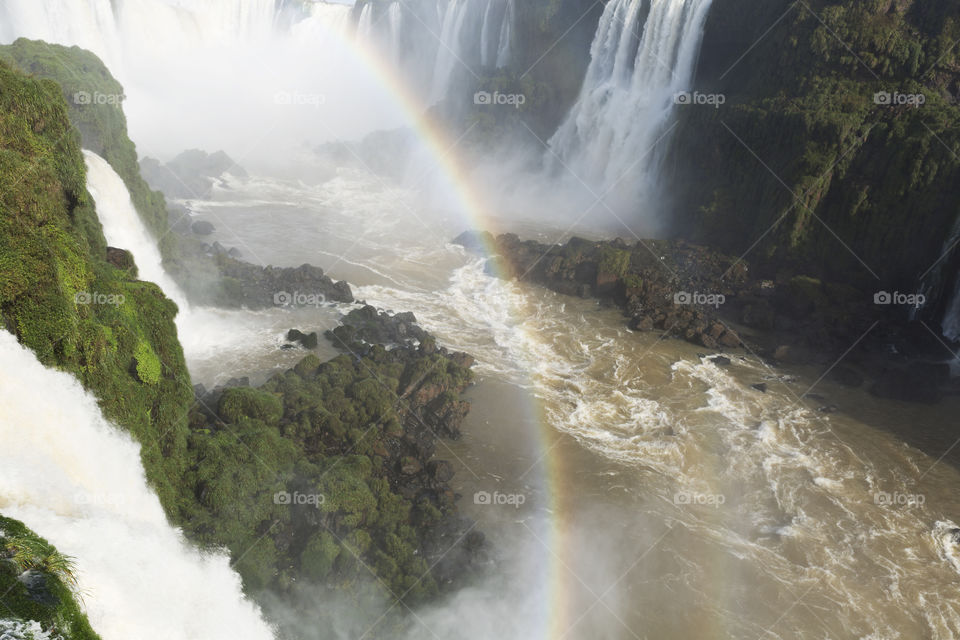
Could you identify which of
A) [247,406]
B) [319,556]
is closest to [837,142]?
[247,406]

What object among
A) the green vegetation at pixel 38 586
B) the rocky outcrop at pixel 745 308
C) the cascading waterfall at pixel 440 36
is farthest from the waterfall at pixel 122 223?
the cascading waterfall at pixel 440 36

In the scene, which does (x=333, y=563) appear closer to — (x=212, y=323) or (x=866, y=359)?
(x=212, y=323)

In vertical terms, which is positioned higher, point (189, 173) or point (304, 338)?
point (189, 173)

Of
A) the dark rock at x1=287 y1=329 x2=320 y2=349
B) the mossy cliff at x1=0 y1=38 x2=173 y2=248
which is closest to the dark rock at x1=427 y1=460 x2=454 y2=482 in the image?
the dark rock at x1=287 y1=329 x2=320 y2=349

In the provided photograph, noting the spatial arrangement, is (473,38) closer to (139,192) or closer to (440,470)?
(139,192)

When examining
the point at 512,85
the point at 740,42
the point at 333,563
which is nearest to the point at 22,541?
the point at 333,563
